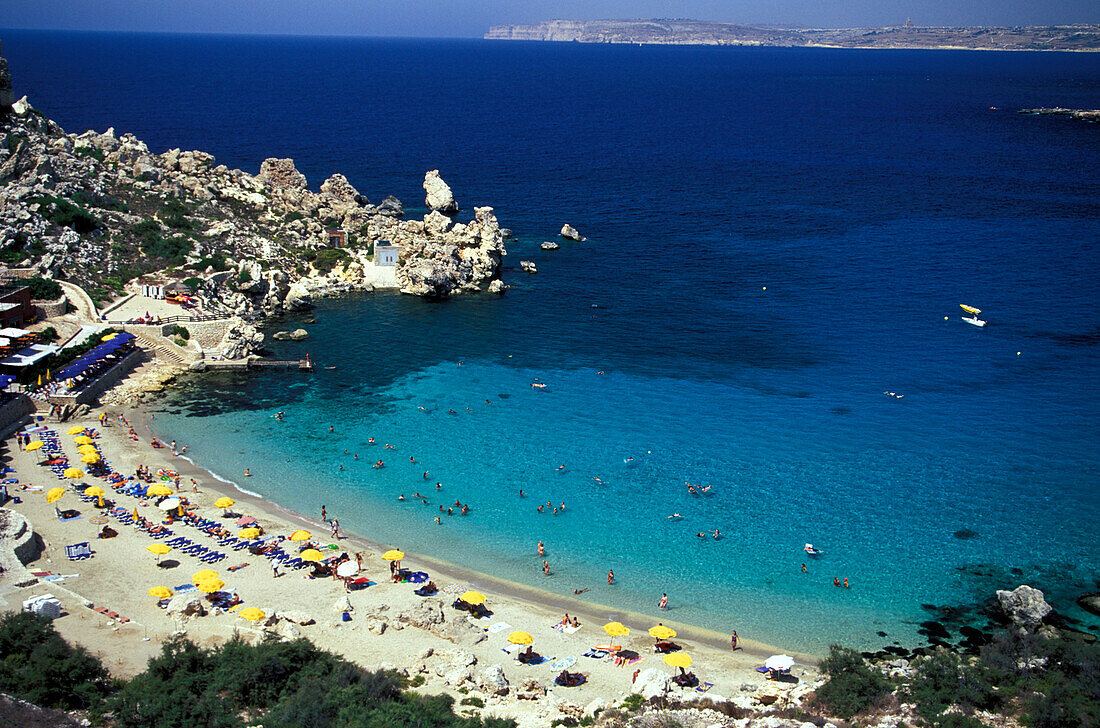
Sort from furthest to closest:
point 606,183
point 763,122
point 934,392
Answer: point 763,122
point 606,183
point 934,392

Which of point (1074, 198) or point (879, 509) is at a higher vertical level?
point (1074, 198)

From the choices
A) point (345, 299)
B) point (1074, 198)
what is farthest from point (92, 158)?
point (1074, 198)

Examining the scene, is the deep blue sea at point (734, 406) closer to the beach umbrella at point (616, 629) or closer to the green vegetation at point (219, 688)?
the beach umbrella at point (616, 629)

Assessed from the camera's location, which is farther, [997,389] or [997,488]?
[997,389]

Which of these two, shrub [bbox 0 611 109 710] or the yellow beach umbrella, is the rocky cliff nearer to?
the yellow beach umbrella

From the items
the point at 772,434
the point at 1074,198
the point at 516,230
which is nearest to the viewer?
the point at 772,434

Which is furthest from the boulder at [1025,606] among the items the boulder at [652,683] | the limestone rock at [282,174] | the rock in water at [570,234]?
the limestone rock at [282,174]

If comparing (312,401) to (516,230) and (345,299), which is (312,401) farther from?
(516,230)

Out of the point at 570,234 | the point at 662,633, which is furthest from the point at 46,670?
the point at 570,234
